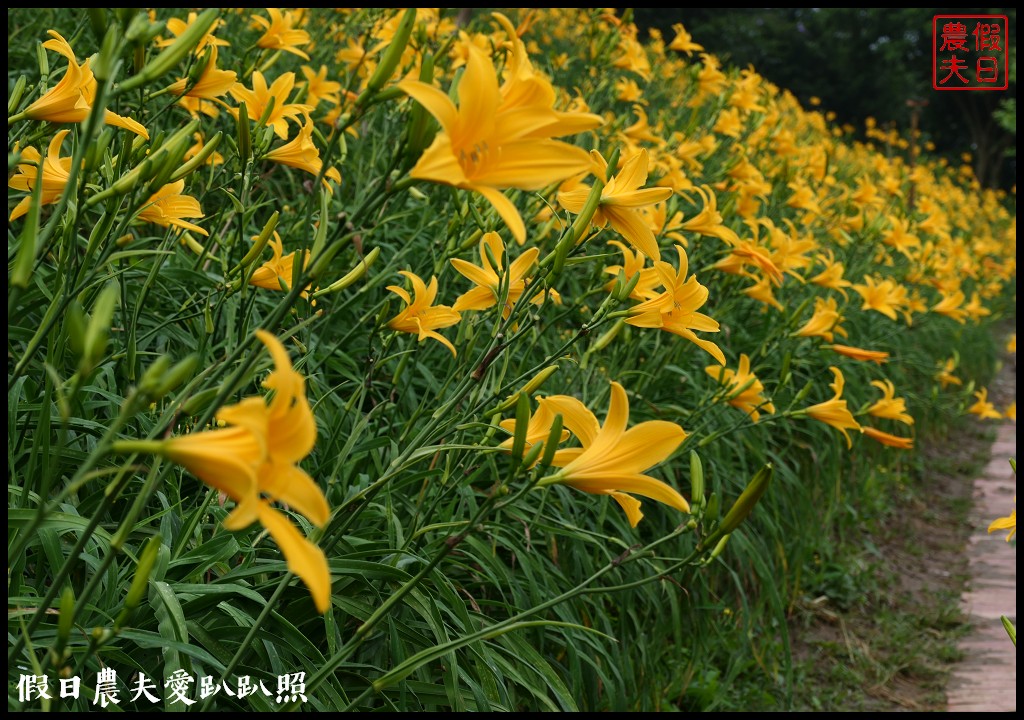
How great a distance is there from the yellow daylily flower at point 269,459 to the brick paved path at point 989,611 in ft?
8.51

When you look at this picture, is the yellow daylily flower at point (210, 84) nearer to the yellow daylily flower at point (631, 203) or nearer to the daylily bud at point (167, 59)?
the daylily bud at point (167, 59)

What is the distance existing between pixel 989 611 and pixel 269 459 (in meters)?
4.01

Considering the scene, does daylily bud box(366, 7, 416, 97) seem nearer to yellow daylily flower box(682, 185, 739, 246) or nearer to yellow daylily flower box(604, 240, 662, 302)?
yellow daylily flower box(604, 240, 662, 302)

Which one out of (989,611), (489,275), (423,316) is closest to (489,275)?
(489,275)

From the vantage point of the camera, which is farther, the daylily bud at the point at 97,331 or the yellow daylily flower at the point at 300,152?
the yellow daylily flower at the point at 300,152

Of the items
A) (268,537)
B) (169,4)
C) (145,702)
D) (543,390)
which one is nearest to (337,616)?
(268,537)

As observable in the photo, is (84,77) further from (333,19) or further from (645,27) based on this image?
(645,27)

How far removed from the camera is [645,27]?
54.8ft

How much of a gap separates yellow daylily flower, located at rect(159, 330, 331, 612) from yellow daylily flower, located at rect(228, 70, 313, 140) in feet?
3.44

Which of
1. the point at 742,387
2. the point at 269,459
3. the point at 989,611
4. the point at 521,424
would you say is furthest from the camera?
the point at 989,611

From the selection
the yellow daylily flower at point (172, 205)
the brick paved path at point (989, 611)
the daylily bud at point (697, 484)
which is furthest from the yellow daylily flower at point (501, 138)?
the brick paved path at point (989, 611)

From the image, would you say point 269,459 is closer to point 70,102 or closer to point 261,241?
point 261,241

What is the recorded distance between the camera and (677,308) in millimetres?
1760

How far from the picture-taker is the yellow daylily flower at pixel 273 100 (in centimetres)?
176
